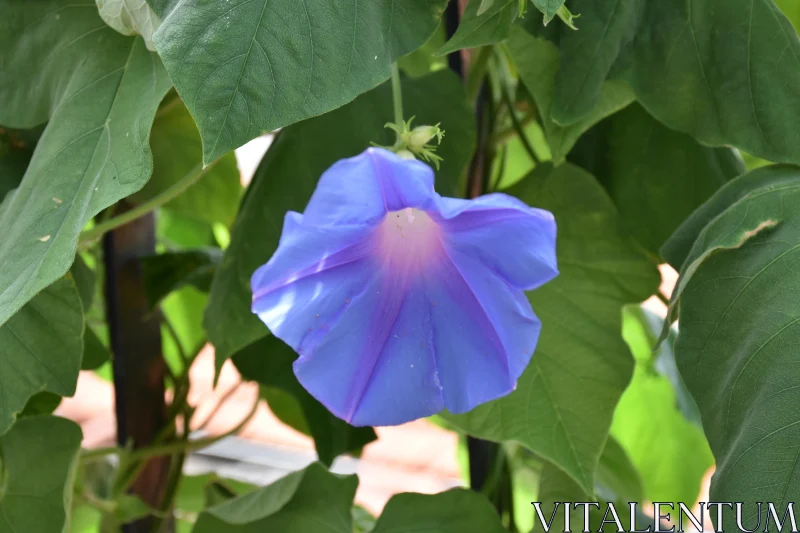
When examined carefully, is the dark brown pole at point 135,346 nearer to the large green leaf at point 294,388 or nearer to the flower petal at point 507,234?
the large green leaf at point 294,388

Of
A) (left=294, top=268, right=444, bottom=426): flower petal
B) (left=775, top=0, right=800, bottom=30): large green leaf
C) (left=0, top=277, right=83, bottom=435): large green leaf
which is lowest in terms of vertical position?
(left=0, top=277, right=83, bottom=435): large green leaf

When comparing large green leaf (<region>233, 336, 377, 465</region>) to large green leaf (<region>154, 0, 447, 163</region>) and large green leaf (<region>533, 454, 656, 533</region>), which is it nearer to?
large green leaf (<region>533, 454, 656, 533</region>)

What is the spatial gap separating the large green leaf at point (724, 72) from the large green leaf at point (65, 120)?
0.28 metres

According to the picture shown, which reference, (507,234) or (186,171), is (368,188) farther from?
(186,171)

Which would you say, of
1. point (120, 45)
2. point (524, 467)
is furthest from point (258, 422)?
point (120, 45)

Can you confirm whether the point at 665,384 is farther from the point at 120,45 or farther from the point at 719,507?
the point at 120,45

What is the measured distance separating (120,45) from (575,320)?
0.33 meters

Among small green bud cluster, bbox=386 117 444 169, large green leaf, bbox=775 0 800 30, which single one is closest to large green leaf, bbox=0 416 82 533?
small green bud cluster, bbox=386 117 444 169

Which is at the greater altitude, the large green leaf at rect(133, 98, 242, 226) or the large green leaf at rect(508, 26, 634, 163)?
the large green leaf at rect(508, 26, 634, 163)

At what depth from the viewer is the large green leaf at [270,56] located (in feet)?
1.02

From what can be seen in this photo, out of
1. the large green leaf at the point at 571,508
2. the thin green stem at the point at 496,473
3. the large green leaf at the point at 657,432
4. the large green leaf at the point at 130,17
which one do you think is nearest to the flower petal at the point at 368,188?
the large green leaf at the point at 130,17

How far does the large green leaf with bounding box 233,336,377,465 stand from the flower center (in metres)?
0.21

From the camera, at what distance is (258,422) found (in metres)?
1.90

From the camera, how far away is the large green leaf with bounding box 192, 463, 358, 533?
50 cm
